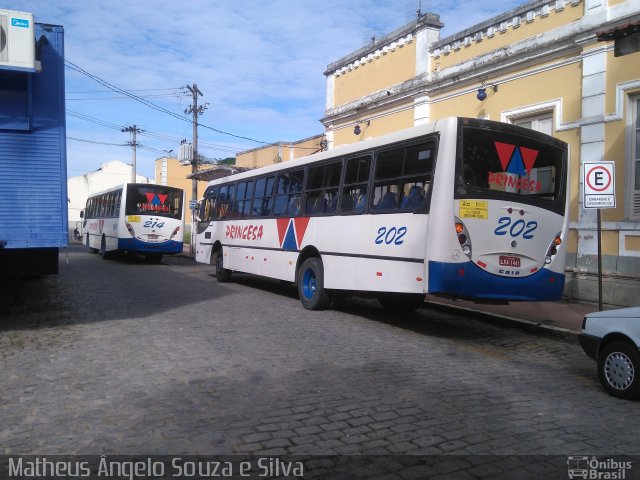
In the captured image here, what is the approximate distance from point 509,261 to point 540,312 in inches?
127

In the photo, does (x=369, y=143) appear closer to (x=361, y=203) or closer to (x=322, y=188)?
(x=361, y=203)

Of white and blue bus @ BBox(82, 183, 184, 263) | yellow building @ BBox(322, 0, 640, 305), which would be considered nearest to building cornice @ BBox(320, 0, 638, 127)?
yellow building @ BBox(322, 0, 640, 305)

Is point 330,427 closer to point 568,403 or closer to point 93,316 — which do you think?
point 568,403

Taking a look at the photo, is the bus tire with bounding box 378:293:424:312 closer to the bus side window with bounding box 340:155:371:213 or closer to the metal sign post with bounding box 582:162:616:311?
the bus side window with bounding box 340:155:371:213

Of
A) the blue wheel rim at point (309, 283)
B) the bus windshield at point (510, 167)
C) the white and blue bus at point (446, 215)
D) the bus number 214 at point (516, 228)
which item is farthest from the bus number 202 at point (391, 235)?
the blue wheel rim at point (309, 283)

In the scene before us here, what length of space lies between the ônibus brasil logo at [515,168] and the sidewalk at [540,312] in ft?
6.01

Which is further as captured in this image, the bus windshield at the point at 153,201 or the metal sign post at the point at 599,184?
the bus windshield at the point at 153,201

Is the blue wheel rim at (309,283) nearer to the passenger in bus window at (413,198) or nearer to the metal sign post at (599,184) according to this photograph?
the passenger in bus window at (413,198)

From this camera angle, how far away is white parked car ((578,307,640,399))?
16.7ft

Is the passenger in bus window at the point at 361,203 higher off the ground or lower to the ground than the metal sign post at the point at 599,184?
A: lower

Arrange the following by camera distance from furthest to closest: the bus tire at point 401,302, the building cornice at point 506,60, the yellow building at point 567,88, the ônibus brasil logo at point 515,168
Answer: the building cornice at point 506,60 < the yellow building at point 567,88 < the bus tire at point 401,302 < the ônibus brasil logo at point 515,168

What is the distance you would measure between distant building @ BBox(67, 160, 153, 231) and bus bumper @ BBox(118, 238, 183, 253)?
46.7 m

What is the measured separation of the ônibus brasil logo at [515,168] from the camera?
7422 mm

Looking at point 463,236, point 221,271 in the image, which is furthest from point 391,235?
point 221,271
